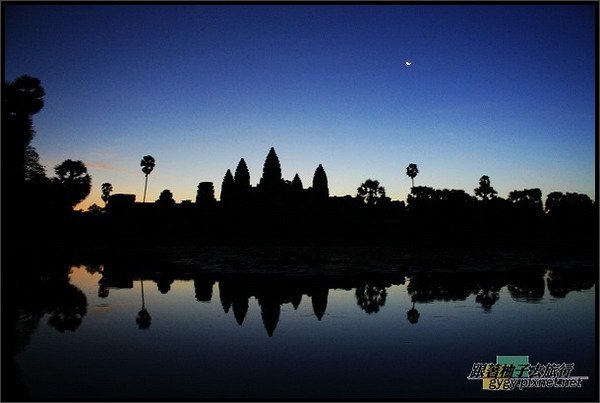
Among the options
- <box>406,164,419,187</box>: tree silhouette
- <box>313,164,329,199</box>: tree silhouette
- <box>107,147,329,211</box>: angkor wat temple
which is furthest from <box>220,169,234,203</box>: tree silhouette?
<box>406,164,419,187</box>: tree silhouette

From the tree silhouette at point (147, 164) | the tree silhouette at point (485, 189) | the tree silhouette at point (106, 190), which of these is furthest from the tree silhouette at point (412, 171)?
the tree silhouette at point (106, 190)

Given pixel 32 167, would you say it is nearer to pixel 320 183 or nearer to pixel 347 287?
pixel 347 287

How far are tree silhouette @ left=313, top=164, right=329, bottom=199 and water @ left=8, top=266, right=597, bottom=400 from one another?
2158 inches

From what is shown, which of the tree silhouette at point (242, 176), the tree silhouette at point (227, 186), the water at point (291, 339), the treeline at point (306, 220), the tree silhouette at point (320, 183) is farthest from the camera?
the tree silhouette at point (242, 176)

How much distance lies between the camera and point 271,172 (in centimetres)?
6825

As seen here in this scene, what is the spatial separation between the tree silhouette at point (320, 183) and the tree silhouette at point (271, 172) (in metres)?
7.08

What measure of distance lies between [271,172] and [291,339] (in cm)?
6083

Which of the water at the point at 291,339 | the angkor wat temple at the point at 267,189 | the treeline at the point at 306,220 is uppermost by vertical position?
the angkor wat temple at the point at 267,189

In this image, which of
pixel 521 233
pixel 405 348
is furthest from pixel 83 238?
pixel 521 233

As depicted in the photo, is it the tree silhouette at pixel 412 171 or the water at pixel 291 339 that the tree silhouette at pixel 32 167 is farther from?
the tree silhouette at pixel 412 171

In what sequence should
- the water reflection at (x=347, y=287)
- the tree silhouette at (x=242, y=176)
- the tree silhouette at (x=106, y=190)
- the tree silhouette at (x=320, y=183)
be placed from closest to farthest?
1. the water reflection at (x=347, y=287)
2. the tree silhouette at (x=320, y=183)
3. the tree silhouette at (x=242, y=176)
4. the tree silhouette at (x=106, y=190)

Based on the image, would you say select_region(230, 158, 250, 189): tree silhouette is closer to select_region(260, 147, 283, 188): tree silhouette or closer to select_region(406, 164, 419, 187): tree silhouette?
select_region(260, 147, 283, 188): tree silhouette

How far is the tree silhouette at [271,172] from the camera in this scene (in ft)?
221

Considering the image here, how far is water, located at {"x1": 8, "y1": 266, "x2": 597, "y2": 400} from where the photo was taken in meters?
5.79
